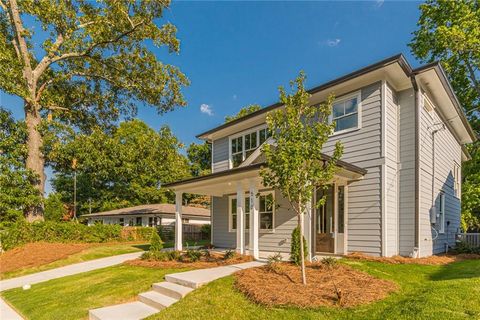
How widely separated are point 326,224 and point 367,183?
6.56 ft

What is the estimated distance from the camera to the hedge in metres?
15.7

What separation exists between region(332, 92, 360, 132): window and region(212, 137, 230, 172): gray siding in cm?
612

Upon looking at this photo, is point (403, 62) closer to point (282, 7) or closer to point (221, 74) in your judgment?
point (282, 7)

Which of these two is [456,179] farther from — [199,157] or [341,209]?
[199,157]

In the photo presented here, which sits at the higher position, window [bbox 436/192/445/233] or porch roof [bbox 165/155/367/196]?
porch roof [bbox 165/155/367/196]

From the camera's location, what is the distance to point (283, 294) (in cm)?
531

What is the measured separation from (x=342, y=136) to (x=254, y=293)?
22.0 ft

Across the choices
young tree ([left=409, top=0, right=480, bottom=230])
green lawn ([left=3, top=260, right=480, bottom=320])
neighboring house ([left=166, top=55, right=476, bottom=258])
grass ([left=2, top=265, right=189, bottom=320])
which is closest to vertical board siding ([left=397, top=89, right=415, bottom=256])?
neighboring house ([left=166, top=55, right=476, bottom=258])

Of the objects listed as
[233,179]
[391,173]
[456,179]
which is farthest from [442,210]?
[233,179]

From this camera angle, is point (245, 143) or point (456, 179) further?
point (456, 179)

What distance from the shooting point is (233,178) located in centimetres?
1051

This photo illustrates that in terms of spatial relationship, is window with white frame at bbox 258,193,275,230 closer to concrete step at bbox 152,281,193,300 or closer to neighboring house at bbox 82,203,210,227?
concrete step at bbox 152,281,193,300

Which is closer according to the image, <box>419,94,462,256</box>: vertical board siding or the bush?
the bush

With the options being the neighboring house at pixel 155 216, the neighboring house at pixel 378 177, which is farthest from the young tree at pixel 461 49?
the neighboring house at pixel 155 216
